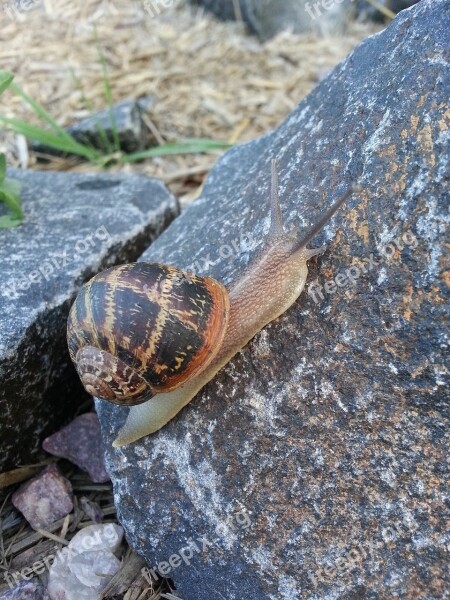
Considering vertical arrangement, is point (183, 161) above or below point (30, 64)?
below

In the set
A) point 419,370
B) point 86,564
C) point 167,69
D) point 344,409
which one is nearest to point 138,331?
point 344,409

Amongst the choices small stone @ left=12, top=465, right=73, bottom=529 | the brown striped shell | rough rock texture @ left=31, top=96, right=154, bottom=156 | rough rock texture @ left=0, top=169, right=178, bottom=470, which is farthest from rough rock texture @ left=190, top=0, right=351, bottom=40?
small stone @ left=12, top=465, right=73, bottom=529

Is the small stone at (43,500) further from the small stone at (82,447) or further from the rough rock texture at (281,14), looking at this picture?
the rough rock texture at (281,14)

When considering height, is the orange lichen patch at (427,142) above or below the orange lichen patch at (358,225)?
above

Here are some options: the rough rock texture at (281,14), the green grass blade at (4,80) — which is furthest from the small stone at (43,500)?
the rough rock texture at (281,14)

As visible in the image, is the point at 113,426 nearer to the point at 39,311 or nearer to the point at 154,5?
the point at 39,311

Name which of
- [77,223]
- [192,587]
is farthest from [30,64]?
[192,587]

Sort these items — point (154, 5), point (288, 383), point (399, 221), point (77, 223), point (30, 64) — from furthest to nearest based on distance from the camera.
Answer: point (154, 5) → point (30, 64) → point (77, 223) → point (288, 383) → point (399, 221)

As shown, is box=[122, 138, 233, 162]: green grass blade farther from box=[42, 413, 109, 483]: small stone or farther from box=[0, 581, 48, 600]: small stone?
box=[0, 581, 48, 600]: small stone
